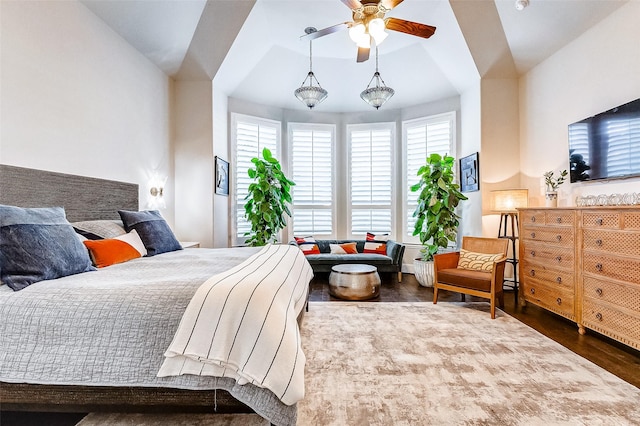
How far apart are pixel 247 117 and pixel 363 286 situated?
11.6 ft

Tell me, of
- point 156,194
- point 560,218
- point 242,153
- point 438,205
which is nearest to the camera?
point 560,218

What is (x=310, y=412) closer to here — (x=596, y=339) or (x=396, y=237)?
(x=596, y=339)

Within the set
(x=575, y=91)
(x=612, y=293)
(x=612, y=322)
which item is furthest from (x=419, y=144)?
(x=612, y=322)

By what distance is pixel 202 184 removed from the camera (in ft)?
15.2

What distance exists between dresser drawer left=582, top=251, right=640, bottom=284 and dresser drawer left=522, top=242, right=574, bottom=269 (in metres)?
0.16

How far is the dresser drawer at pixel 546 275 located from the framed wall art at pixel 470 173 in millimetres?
1410

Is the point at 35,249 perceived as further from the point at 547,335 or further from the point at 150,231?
the point at 547,335

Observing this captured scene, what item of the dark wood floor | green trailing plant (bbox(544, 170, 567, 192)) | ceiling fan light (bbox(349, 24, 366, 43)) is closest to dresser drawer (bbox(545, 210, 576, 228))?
green trailing plant (bbox(544, 170, 567, 192))

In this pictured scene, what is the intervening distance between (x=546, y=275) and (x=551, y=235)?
0.43 m

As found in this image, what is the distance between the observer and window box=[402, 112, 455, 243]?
534 cm

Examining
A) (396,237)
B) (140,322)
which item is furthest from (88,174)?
(396,237)

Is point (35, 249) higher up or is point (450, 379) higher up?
point (35, 249)

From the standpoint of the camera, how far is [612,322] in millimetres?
2551

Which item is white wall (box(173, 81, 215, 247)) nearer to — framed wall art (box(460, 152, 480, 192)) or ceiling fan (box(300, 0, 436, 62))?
ceiling fan (box(300, 0, 436, 62))
